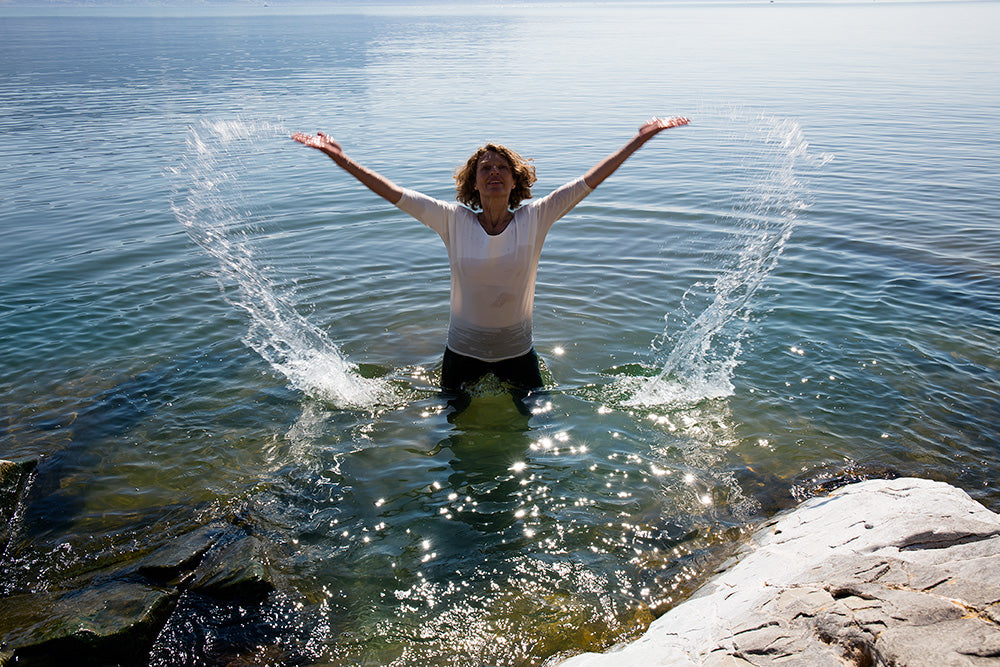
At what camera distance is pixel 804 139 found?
20.9m

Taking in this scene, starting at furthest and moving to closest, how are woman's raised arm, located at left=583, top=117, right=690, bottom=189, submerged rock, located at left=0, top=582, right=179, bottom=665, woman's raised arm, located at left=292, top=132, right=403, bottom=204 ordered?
woman's raised arm, located at left=583, top=117, right=690, bottom=189 → woman's raised arm, located at left=292, top=132, right=403, bottom=204 → submerged rock, located at left=0, top=582, right=179, bottom=665

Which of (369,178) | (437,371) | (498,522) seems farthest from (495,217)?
(437,371)

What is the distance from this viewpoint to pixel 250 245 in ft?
43.0

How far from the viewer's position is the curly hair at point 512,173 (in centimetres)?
620

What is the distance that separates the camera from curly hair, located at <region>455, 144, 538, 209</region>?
620 centimetres

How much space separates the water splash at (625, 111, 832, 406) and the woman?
206cm

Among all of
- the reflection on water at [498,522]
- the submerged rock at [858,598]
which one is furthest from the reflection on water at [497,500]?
the submerged rock at [858,598]

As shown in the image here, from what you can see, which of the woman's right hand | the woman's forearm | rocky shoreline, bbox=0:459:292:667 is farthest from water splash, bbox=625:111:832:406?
rocky shoreline, bbox=0:459:292:667

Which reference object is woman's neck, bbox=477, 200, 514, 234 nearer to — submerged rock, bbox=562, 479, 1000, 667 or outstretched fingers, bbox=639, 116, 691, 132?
outstretched fingers, bbox=639, 116, 691, 132

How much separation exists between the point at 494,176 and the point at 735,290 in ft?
21.0

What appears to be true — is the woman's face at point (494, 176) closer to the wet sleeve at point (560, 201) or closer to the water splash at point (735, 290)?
the wet sleeve at point (560, 201)

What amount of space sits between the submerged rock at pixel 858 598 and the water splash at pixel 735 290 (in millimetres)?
3153

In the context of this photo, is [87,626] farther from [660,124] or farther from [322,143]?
[660,124]

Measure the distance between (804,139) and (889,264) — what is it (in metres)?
10.4
